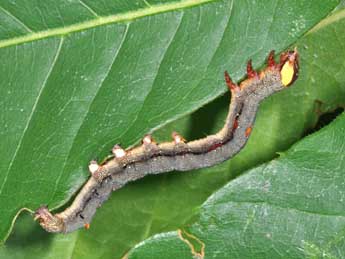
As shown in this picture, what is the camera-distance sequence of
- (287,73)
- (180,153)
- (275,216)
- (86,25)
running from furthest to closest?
(180,153)
(287,73)
(275,216)
(86,25)

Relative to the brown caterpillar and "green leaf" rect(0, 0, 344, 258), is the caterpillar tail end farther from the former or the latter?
"green leaf" rect(0, 0, 344, 258)

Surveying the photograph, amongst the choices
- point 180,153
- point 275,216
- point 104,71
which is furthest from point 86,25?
point 275,216

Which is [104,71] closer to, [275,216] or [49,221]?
[275,216]

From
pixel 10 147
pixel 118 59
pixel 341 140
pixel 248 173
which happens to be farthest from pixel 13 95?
pixel 341 140

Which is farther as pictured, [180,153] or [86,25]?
[180,153]

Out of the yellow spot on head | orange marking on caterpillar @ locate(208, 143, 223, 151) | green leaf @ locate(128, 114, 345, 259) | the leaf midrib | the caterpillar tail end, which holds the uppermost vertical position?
the leaf midrib

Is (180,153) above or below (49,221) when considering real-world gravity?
above

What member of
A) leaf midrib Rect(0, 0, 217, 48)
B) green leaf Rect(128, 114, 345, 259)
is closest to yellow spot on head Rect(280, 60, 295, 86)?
green leaf Rect(128, 114, 345, 259)

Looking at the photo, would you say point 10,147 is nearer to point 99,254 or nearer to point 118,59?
point 118,59
